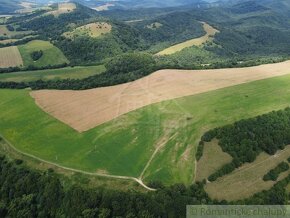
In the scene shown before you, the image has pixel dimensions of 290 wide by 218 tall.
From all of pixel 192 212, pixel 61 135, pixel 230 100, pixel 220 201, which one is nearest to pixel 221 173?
pixel 220 201

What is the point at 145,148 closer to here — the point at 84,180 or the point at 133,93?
the point at 84,180

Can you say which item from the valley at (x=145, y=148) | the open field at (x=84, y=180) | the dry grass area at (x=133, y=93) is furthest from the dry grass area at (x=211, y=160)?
the dry grass area at (x=133, y=93)

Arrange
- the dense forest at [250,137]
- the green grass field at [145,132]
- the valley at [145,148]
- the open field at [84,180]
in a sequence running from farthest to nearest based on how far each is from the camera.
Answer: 1. the dense forest at [250,137]
2. the green grass field at [145,132]
3. the open field at [84,180]
4. the valley at [145,148]

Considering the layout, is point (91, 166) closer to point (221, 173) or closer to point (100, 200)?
point (100, 200)

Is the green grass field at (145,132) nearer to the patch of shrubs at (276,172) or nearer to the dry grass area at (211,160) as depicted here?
the dry grass area at (211,160)

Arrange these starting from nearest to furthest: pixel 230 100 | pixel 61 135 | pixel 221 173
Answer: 1. pixel 221 173
2. pixel 61 135
3. pixel 230 100

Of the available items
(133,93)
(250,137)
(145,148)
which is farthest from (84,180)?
(133,93)
